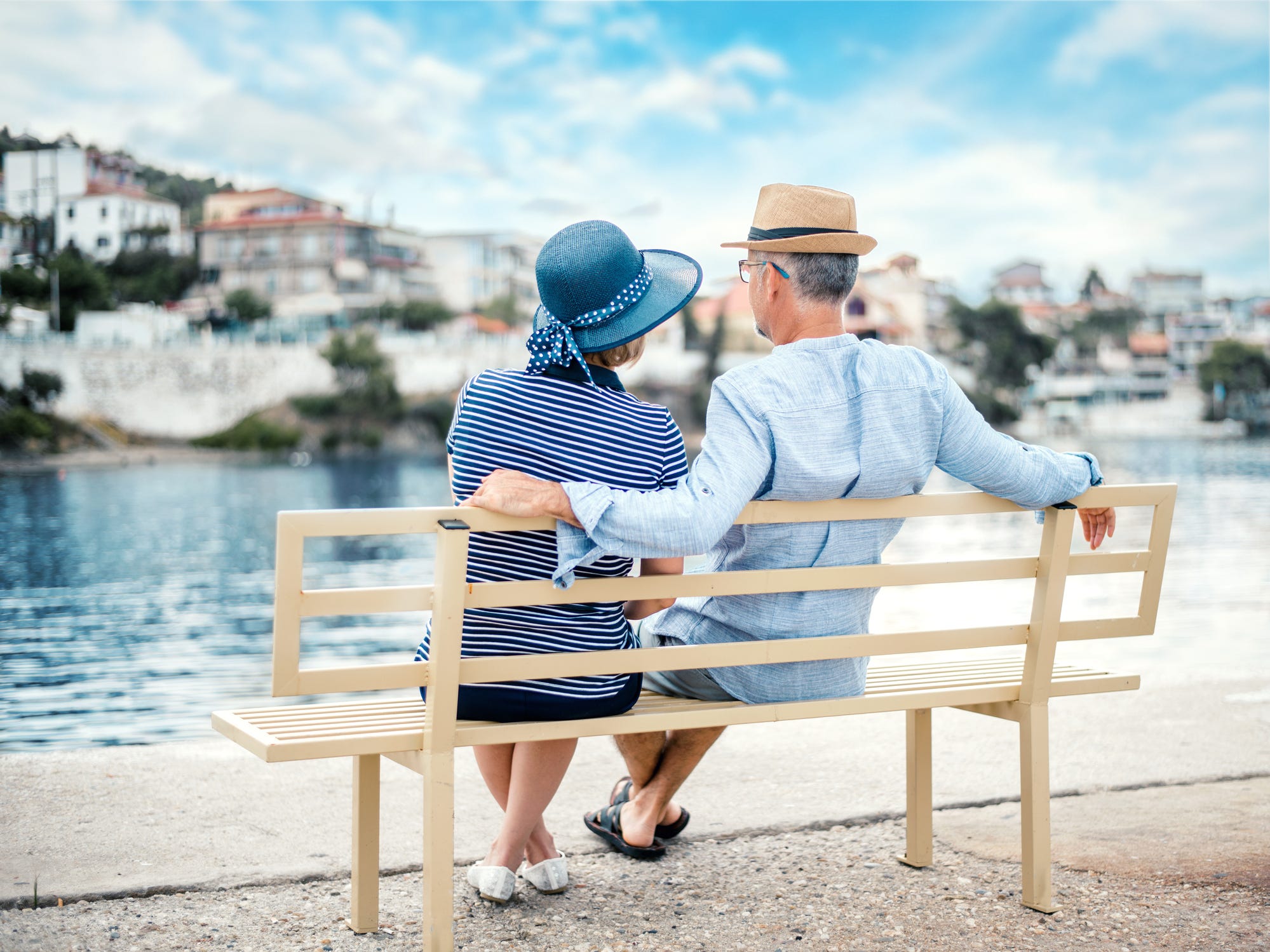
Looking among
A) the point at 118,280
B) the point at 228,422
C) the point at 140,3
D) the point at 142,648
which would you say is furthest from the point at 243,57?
the point at 142,648

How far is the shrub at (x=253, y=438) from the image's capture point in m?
55.3

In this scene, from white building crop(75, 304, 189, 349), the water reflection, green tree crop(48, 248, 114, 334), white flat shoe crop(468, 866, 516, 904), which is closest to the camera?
white flat shoe crop(468, 866, 516, 904)

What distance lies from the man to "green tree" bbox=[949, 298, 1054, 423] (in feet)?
220

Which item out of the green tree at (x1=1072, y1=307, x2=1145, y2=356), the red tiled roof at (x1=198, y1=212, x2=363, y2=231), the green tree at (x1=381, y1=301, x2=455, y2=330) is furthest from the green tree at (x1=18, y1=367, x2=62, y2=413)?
the green tree at (x1=1072, y1=307, x2=1145, y2=356)

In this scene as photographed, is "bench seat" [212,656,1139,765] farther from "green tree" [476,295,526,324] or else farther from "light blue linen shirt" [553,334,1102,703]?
"green tree" [476,295,526,324]

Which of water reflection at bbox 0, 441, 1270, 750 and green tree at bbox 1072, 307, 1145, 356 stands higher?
green tree at bbox 1072, 307, 1145, 356

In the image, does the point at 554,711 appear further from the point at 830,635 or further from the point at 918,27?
the point at 918,27

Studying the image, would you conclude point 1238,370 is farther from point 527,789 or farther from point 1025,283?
Result: point 527,789

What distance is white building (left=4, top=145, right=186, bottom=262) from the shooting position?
75000 millimetres

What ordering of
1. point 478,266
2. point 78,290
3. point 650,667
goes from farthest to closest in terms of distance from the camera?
point 478,266
point 78,290
point 650,667

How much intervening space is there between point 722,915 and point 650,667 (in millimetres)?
484

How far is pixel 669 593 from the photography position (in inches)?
60.2

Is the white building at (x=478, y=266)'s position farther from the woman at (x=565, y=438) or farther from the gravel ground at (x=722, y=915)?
the woman at (x=565, y=438)

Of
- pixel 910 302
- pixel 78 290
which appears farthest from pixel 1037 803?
pixel 910 302
